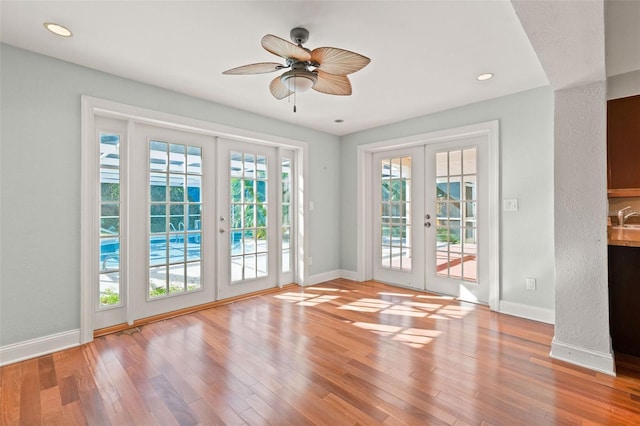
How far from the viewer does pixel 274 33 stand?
2.17m

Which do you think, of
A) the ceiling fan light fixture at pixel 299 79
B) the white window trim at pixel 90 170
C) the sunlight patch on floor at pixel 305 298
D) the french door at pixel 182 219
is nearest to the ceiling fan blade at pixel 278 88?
the ceiling fan light fixture at pixel 299 79

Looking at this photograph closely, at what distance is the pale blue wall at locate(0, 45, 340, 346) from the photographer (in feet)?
7.63

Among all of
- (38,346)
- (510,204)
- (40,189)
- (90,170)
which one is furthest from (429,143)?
Answer: (38,346)

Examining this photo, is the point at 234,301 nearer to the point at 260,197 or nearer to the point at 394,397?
the point at 260,197

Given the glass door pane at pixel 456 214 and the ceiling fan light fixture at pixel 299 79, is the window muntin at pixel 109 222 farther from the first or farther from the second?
the glass door pane at pixel 456 214

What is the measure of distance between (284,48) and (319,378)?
217 centimetres

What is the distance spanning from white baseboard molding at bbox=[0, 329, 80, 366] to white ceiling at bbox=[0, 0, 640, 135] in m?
2.34

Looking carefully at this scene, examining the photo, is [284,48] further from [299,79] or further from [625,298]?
[625,298]

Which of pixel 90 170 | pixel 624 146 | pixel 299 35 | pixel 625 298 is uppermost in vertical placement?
pixel 299 35

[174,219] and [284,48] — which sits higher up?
[284,48]

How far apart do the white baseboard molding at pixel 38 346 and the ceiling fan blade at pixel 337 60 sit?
3007 mm

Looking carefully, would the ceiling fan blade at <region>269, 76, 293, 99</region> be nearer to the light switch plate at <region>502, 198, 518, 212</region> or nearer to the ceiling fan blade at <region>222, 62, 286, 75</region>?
the ceiling fan blade at <region>222, 62, 286, 75</region>

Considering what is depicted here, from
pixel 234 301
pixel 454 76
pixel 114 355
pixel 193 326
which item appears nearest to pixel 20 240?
pixel 114 355

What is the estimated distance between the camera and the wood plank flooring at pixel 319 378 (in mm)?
1713
